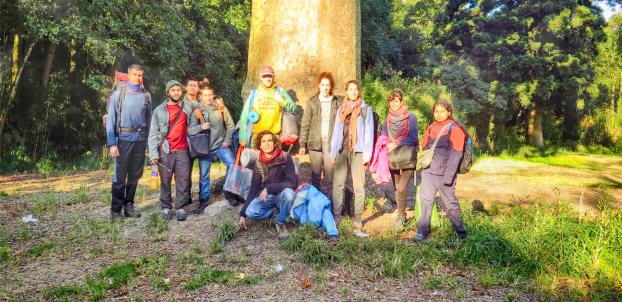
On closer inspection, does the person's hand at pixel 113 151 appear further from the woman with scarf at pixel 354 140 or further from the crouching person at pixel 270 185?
the woman with scarf at pixel 354 140

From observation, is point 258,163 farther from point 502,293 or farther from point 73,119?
point 73,119

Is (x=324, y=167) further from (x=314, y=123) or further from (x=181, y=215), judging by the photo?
(x=181, y=215)

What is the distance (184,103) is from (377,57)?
1629 centimetres

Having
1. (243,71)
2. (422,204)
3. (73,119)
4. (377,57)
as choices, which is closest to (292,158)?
(422,204)

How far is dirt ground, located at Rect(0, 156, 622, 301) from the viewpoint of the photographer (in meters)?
3.72

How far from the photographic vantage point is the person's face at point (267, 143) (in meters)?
4.97

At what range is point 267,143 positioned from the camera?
196 inches

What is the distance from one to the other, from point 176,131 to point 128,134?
61cm

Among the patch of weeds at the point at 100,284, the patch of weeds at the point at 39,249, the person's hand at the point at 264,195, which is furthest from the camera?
the person's hand at the point at 264,195

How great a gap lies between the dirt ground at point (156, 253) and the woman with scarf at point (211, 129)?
1.05 feet

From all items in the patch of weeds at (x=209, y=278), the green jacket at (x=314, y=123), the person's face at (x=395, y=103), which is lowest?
the patch of weeds at (x=209, y=278)

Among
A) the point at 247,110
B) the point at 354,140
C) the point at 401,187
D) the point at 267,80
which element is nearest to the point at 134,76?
the point at 247,110

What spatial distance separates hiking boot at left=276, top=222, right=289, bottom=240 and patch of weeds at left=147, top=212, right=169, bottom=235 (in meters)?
Answer: 1.43

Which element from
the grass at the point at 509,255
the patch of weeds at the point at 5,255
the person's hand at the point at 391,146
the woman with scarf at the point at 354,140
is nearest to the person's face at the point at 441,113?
the person's hand at the point at 391,146
